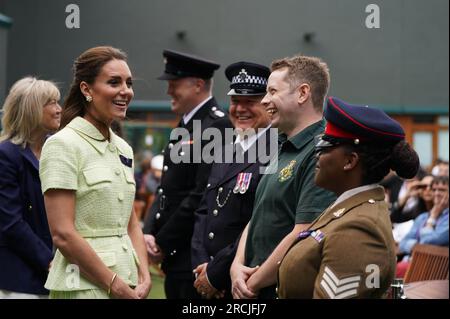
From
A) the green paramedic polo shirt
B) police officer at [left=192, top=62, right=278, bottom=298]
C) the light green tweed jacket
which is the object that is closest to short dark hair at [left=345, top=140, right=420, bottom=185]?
the green paramedic polo shirt

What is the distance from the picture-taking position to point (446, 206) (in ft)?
25.9

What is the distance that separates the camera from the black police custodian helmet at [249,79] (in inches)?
194

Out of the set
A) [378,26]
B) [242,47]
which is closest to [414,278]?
[242,47]

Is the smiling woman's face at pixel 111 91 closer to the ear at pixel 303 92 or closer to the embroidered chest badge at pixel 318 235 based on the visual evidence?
the ear at pixel 303 92

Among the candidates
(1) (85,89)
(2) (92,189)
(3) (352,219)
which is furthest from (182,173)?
(3) (352,219)

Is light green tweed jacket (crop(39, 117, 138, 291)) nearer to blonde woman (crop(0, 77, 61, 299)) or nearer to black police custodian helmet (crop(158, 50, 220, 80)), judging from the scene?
blonde woman (crop(0, 77, 61, 299))

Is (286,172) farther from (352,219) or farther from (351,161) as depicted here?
(352,219)

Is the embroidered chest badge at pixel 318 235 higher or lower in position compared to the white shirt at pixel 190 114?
lower

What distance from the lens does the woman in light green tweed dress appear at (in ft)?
11.6

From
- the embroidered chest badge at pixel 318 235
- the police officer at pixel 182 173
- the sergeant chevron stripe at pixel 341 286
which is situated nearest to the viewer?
the sergeant chevron stripe at pixel 341 286

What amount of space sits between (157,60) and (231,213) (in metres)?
1.12

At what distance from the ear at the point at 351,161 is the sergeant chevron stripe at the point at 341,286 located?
0.40 metres

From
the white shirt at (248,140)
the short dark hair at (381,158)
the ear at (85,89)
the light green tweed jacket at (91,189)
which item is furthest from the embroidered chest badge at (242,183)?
the short dark hair at (381,158)
